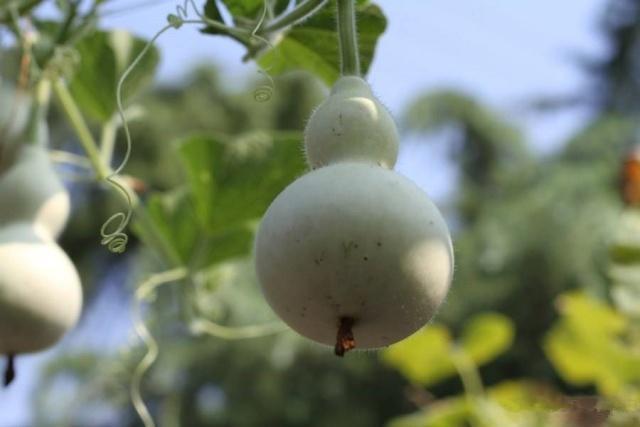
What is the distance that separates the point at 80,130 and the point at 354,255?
0.42 meters

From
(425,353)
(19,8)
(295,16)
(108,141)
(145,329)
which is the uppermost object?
(295,16)

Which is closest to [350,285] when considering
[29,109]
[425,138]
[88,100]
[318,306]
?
[318,306]

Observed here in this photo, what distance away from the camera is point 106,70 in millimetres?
761

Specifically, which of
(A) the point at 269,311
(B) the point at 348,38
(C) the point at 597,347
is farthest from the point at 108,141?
(A) the point at 269,311

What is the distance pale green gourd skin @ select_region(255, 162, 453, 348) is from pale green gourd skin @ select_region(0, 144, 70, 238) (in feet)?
0.87

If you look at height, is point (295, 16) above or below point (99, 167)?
above

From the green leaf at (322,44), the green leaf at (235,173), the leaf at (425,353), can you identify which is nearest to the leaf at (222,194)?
the green leaf at (235,173)

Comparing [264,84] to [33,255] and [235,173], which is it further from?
[235,173]

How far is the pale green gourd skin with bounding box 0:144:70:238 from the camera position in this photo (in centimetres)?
60

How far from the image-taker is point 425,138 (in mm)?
8609

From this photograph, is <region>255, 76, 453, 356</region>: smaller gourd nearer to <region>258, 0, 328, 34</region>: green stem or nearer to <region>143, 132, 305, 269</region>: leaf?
<region>258, 0, 328, 34</region>: green stem

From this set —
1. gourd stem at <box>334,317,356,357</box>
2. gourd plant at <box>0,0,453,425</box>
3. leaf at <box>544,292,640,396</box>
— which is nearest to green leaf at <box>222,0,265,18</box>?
gourd plant at <box>0,0,453,425</box>

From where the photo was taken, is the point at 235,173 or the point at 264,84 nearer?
the point at 264,84

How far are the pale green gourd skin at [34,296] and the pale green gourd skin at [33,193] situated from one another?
45 mm
